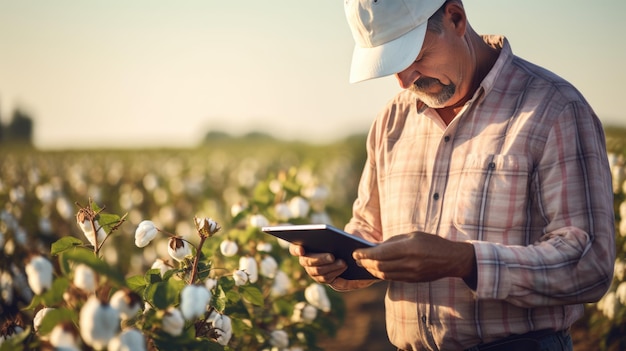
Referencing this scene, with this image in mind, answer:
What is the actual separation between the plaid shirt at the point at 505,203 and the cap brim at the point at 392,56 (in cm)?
22

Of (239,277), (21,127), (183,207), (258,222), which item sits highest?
(239,277)

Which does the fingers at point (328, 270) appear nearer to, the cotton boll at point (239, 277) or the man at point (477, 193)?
the man at point (477, 193)

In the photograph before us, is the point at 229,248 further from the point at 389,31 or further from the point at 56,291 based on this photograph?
the point at 56,291

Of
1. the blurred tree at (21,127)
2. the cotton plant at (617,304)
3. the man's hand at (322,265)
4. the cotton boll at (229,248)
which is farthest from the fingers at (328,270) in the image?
the blurred tree at (21,127)

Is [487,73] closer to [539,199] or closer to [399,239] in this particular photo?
[539,199]

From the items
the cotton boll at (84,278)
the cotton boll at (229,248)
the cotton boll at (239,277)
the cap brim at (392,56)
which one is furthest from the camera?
the cotton boll at (229,248)

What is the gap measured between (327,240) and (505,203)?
0.45 metres

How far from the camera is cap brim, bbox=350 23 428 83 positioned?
1.88 metres

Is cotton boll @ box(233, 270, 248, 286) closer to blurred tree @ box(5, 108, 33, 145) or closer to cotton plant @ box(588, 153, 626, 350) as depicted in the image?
cotton plant @ box(588, 153, 626, 350)

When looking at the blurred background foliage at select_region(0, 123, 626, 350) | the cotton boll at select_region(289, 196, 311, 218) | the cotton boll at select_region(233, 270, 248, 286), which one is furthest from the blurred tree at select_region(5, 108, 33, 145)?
the cotton boll at select_region(233, 270, 248, 286)

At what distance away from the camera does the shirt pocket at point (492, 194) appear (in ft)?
5.94

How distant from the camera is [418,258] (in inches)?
64.1

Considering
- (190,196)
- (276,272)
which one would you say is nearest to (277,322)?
(276,272)

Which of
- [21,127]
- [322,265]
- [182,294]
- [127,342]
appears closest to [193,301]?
[182,294]
